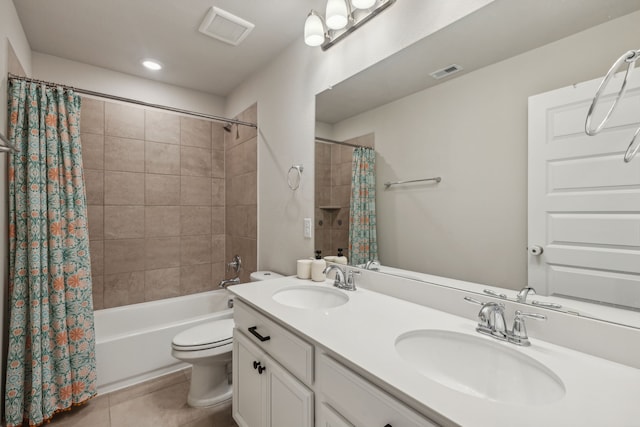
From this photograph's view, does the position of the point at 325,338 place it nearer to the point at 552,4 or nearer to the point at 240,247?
the point at 552,4

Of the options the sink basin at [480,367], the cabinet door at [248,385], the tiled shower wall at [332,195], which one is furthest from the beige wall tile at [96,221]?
the sink basin at [480,367]

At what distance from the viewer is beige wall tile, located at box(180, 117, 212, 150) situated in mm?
2863

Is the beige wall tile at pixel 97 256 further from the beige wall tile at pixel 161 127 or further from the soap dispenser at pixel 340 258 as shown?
the soap dispenser at pixel 340 258

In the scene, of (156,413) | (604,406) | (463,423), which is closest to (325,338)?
(463,423)

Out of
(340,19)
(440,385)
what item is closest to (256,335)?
(440,385)

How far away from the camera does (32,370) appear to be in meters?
1.62

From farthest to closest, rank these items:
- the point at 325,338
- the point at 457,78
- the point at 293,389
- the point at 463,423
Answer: the point at 457,78
the point at 293,389
the point at 325,338
the point at 463,423

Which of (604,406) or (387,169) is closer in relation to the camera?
(604,406)

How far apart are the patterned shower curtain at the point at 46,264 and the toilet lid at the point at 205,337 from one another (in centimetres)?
57

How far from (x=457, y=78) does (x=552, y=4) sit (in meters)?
0.33

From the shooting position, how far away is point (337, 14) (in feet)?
4.84

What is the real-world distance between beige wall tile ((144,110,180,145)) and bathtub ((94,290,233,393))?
151cm

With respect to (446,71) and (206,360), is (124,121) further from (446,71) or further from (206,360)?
(446,71)

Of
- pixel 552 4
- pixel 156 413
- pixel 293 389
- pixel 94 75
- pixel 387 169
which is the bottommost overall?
pixel 156 413
